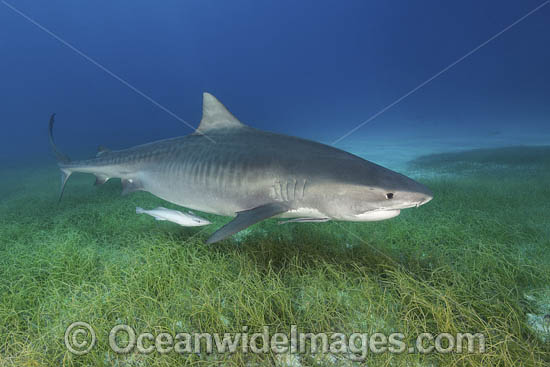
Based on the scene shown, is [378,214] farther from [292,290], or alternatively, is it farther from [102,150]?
[102,150]

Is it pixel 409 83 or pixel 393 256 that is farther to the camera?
pixel 409 83

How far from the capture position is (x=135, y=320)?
2.14 m

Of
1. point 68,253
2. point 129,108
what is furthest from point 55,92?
point 68,253

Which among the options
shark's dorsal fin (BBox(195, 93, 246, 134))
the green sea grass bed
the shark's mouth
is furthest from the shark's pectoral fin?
the shark's mouth

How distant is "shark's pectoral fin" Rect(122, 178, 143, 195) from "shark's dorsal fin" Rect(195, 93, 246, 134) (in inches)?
55.1

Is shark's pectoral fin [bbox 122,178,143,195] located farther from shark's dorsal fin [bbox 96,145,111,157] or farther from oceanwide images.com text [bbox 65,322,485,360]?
oceanwide images.com text [bbox 65,322,485,360]

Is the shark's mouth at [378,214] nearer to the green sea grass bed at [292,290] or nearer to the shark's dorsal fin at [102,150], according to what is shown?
the green sea grass bed at [292,290]

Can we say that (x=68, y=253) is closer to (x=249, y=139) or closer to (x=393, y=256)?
(x=249, y=139)

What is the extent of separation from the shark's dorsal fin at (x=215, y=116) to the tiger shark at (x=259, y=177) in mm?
13

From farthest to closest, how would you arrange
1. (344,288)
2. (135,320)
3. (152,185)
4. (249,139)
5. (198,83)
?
(198,83) → (152,185) → (249,139) → (344,288) → (135,320)

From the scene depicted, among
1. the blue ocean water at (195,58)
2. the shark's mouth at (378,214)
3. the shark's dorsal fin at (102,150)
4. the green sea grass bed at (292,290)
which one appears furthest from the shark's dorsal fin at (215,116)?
the blue ocean water at (195,58)

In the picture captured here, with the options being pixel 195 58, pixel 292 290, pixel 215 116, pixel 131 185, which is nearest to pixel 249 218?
pixel 292 290

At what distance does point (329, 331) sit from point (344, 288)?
1.84 feet

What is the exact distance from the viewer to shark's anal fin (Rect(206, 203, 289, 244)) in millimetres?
2146
